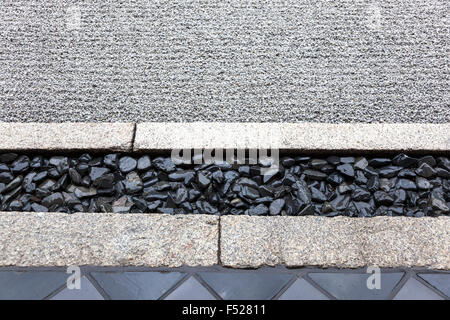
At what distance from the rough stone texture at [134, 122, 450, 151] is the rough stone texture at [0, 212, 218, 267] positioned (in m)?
0.40

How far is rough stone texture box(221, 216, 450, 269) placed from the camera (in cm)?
153

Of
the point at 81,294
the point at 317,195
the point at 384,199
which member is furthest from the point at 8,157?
the point at 384,199

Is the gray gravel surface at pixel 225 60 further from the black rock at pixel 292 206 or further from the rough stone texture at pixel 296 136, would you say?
the black rock at pixel 292 206

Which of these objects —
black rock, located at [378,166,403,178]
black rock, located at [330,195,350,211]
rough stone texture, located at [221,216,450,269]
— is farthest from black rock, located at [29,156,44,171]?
black rock, located at [378,166,403,178]

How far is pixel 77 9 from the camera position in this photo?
2725 millimetres

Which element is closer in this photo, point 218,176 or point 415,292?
point 415,292

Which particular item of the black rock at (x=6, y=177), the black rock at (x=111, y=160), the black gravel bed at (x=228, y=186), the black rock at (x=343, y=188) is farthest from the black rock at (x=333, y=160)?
the black rock at (x=6, y=177)

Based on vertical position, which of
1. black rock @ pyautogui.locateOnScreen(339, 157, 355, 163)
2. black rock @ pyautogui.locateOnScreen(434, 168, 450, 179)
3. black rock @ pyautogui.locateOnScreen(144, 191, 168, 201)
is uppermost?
black rock @ pyautogui.locateOnScreen(339, 157, 355, 163)

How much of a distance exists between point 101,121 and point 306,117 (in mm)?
1013

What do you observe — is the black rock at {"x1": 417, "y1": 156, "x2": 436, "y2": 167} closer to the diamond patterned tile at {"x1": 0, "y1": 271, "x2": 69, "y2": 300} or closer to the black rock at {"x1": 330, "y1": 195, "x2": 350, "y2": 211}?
the black rock at {"x1": 330, "y1": 195, "x2": 350, "y2": 211}

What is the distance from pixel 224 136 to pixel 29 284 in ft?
3.26

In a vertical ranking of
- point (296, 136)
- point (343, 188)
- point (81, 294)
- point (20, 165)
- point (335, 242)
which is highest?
point (296, 136)

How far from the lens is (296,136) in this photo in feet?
6.37

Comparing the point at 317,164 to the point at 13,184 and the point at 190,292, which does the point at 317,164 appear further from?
the point at 13,184
